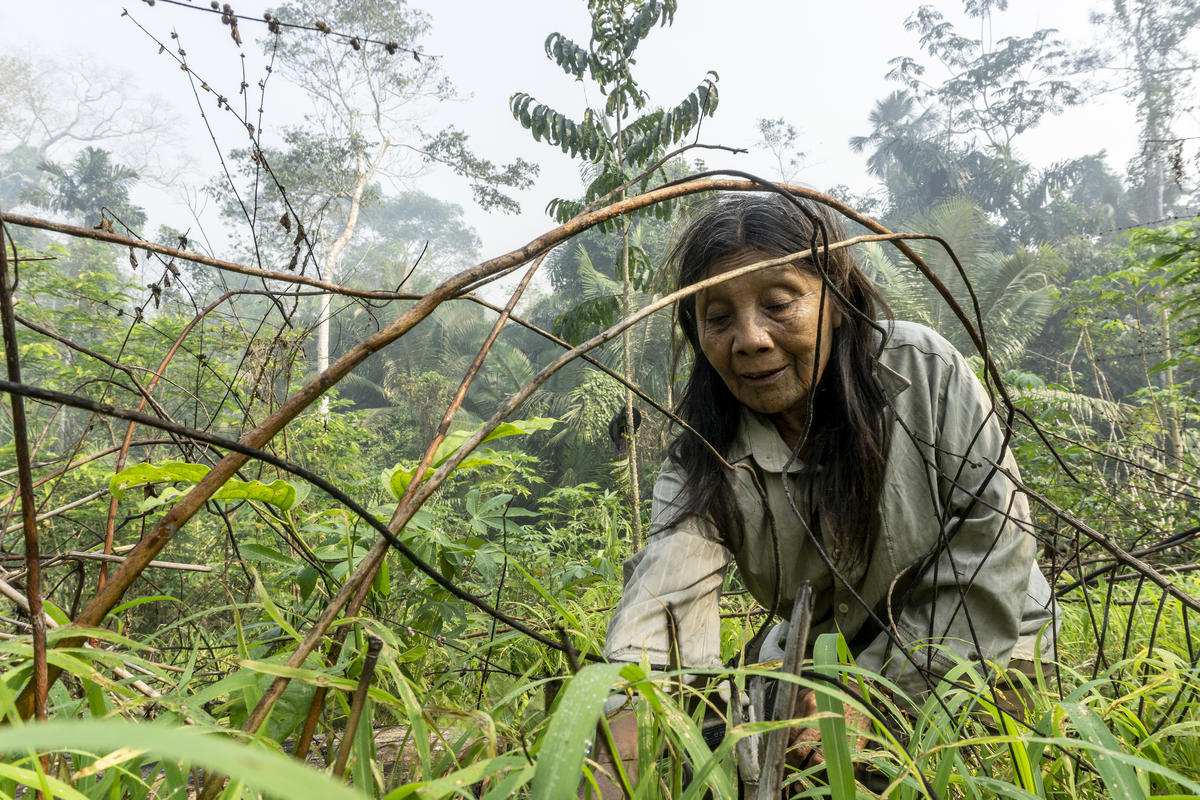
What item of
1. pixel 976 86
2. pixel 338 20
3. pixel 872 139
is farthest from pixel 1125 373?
pixel 338 20

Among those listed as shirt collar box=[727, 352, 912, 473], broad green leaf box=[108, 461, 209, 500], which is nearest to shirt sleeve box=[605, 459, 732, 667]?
shirt collar box=[727, 352, 912, 473]

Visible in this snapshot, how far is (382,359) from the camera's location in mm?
17875

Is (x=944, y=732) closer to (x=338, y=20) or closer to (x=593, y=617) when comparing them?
(x=593, y=617)

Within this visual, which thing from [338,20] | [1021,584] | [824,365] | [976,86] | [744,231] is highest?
[976,86]

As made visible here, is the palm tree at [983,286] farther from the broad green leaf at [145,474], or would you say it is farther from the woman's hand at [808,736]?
the broad green leaf at [145,474]

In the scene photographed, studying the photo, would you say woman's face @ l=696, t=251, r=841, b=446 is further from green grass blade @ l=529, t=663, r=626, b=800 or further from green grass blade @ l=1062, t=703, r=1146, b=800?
green grass blade @ l=529, t=663, r=626, b=800

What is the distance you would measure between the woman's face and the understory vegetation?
0.98 ft

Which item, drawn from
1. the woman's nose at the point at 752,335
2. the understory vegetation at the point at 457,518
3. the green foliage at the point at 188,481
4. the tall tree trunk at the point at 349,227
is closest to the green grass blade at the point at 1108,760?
the understory vegetation at the point at 457,518

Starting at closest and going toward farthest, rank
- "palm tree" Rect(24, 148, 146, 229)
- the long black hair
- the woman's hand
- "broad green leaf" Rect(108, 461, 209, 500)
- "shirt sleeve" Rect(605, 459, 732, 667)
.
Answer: "broad green leaf" Rect(108, 461, 209, 500) < the woman's hand < "shirt sleeve" Rect(605, 459, 732, 667) < the long black hair < "palm tree" Rect(24, 148, 146, 229)

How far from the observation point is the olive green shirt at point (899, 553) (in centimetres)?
109

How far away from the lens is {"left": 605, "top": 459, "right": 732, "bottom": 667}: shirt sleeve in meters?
1.02

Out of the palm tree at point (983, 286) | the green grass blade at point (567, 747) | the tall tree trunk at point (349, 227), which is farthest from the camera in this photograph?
the tall tree trunk at point (349, 227)

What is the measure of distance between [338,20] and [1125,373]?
66.8ft

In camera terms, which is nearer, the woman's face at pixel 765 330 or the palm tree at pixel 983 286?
the woman's face at pixel 765 330
